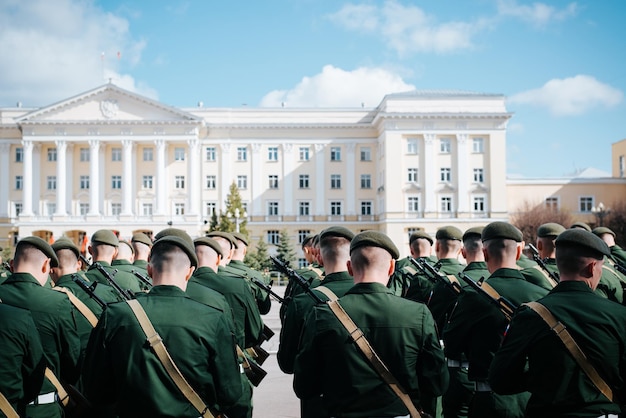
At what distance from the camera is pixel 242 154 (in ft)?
217

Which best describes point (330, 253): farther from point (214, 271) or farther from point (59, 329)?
point (59, 329)

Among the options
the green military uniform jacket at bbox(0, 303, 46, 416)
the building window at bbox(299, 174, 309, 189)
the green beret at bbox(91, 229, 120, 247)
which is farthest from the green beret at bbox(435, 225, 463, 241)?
the building window at bbox(299, 174, 309, 189)

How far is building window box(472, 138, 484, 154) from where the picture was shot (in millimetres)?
63438

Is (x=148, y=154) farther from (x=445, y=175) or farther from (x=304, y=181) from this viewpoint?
(x=445, y=175)

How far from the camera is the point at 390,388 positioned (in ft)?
13.6

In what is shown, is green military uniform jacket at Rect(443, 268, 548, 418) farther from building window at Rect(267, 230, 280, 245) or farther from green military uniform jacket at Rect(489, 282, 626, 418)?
building window at Rect(267, 230, 280, 245)

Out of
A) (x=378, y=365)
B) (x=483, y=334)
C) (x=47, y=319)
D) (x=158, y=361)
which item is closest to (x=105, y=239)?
(x=47, y=319)

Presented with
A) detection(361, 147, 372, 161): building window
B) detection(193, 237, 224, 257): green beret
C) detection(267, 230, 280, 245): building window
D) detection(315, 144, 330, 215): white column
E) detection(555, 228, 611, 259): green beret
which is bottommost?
detection(267, 230, 280, 245): building window

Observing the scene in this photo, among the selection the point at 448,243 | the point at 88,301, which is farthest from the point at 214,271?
the point at 448,243

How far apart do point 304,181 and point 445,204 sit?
13685 millimetres

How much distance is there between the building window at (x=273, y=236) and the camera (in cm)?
6519

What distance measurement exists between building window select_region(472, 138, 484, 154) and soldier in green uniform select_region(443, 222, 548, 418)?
2359 inches

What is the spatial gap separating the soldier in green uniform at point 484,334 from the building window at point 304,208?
6096cm

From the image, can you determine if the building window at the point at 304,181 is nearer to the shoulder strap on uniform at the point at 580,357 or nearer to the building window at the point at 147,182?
the building window at the point at 147,182
